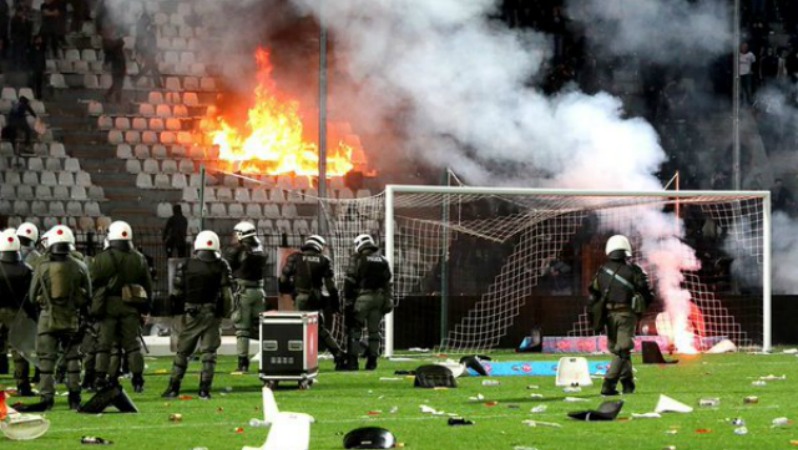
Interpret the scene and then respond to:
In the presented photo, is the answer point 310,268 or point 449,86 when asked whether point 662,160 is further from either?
point 310,268

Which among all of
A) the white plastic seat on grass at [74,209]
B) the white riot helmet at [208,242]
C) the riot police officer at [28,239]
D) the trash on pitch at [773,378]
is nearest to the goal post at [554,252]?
the trash on pitch at [773,378]

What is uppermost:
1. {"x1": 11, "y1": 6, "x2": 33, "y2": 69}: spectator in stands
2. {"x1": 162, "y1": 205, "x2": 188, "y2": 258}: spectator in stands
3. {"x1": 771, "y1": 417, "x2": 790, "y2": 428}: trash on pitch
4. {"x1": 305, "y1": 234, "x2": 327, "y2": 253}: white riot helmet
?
{"x1": 11, "y1": 6, "x2": 33, "y2": 69}: spectator in stands

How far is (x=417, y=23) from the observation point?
A: 32.7 metres

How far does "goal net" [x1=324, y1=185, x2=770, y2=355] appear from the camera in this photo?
29.1 m

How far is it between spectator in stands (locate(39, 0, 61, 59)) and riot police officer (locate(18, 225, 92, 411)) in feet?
76.2

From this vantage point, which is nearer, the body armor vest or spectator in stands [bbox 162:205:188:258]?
the body armor vest

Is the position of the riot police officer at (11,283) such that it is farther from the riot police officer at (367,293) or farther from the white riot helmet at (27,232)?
the riot police officer at (367,293)

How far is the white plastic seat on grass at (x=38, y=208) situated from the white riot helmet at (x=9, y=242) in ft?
52.1

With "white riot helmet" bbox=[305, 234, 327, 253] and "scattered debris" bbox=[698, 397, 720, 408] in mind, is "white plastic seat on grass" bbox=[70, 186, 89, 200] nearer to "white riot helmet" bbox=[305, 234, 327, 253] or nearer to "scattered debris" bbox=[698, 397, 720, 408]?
"white riot helmet" bbox=[305, 234, 327, 253]

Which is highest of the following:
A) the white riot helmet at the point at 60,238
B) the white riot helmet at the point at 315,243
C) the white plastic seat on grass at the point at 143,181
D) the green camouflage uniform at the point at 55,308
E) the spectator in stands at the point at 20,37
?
the spectator in stands at the point at 20,37

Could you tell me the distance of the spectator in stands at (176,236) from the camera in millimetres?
31438

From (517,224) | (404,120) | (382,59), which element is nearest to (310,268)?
(517,224)

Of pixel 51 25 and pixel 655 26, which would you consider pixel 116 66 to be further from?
pixel 655 26

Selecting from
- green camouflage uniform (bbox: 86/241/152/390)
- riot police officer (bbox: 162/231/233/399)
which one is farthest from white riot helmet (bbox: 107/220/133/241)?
riot police officer (bbox: 162/231/233/399)
